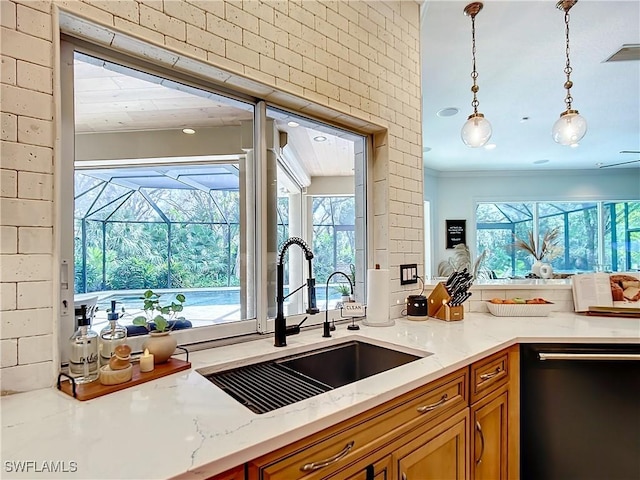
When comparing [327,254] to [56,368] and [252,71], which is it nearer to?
[252,71]

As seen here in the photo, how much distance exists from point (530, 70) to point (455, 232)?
15.0ft

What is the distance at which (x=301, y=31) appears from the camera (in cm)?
174

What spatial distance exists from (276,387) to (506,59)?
3.10 m

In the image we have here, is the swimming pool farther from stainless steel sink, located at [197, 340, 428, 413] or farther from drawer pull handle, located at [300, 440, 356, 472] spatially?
drawer pull handle, located at [300, 440, 356, 472]

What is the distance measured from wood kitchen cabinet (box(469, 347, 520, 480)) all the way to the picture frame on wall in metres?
6.02

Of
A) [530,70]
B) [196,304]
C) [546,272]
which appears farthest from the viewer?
[546,272]

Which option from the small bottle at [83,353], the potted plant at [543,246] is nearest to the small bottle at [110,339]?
the small bottle at [83,353]

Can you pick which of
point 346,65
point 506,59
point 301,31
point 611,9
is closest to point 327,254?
point 346,65

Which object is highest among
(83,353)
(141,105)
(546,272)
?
(141,105)

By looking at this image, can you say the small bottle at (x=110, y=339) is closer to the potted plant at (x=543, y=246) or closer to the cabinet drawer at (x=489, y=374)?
the cabinet drawer at (x=489, y=374)

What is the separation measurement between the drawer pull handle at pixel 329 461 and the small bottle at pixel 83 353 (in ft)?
2.24

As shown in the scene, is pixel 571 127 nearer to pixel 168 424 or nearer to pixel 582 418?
pixel 582 418

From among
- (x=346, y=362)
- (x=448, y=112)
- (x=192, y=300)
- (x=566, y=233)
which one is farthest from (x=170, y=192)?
(x=566, y=233)

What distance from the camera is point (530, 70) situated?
10.5 ft
